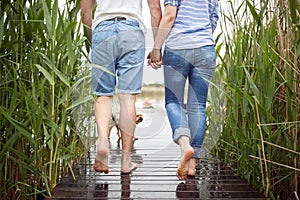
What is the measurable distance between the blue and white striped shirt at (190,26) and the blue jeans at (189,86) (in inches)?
1.3

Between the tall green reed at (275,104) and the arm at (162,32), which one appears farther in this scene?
the arm at (162,32)

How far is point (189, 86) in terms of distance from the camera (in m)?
2.58

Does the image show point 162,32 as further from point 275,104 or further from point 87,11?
point 275,104

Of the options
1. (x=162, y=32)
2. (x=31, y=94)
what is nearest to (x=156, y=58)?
(x=162, y=32)

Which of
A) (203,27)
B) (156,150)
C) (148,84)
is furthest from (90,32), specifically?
(156,150)

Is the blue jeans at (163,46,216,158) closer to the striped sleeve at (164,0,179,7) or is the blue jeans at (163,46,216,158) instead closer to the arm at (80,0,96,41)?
the striped sleeve at (164,0,179,7)

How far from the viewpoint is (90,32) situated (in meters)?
2.72

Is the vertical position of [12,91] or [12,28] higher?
[12,28]

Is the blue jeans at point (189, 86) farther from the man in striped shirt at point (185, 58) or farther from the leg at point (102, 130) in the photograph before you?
the leg at point (102, 130)

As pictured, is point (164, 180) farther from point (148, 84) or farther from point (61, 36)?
point (61, 36)

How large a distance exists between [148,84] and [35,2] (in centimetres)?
88

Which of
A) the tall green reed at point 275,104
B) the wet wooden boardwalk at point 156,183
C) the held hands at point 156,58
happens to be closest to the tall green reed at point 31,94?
the wet wooden boardwalk at point 156,183

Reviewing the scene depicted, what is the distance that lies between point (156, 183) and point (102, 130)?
0.36m

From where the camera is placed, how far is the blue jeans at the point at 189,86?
248cm
